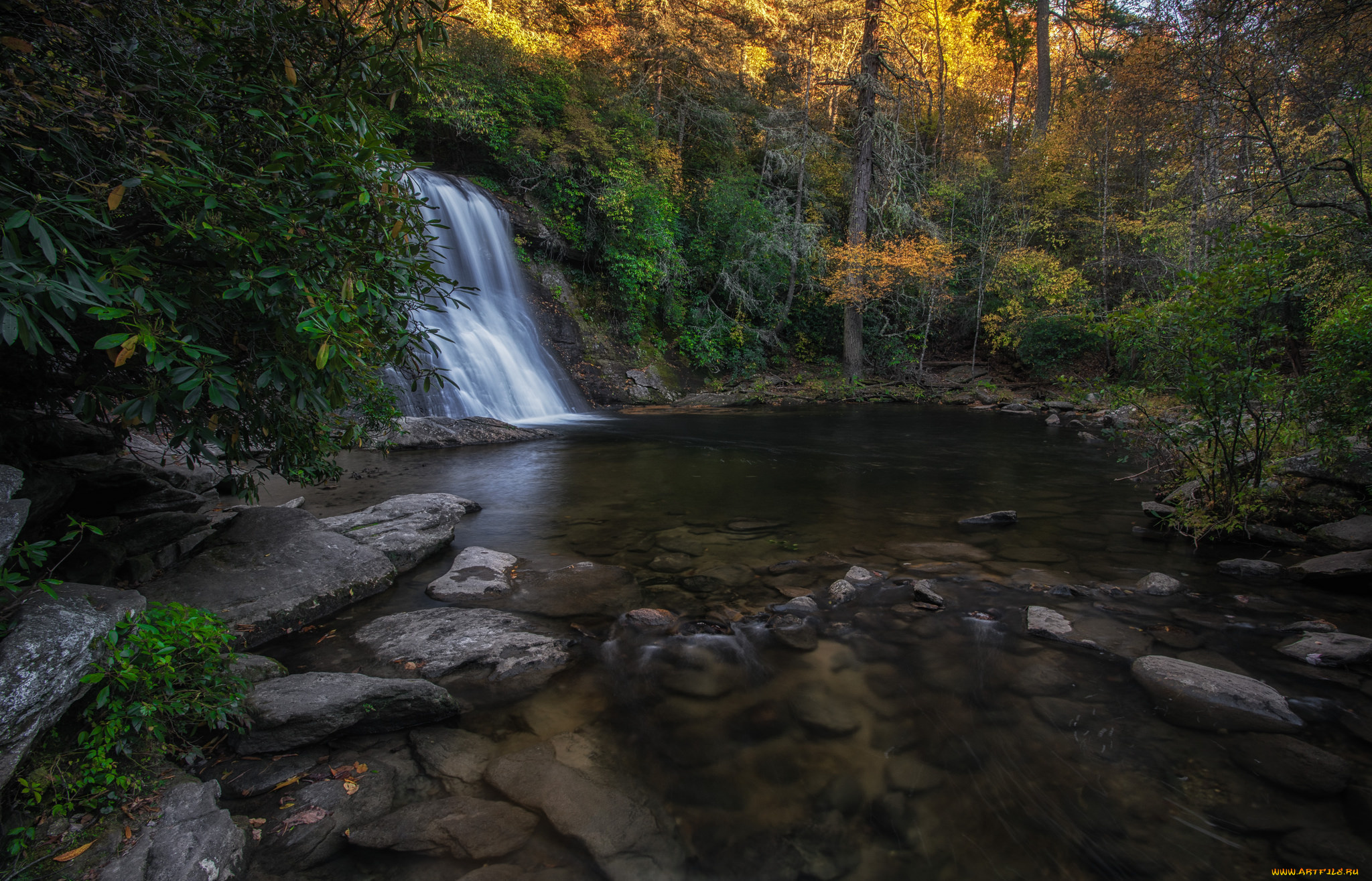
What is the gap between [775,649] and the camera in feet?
13.0

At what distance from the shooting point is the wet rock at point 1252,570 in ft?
16.4

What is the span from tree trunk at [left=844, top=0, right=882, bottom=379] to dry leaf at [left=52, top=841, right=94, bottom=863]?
21.1 metres

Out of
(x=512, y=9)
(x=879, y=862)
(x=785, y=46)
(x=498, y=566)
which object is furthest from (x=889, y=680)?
(x=785, y=46)

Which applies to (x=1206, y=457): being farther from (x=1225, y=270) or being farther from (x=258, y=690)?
(x=258, y=690)

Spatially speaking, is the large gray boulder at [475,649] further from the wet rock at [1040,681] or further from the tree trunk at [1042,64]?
the tree trunk at [1042,64]

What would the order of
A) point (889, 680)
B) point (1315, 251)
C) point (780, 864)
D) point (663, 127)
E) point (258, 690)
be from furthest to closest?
point (663, 127) → point (1315, 251) → point (889, 680) → point (258, 690) → point (780, 864)

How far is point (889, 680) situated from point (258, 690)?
349 centimetres

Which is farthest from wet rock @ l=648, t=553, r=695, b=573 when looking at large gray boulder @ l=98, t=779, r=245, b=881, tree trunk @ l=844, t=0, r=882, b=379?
tree trunk @ l=844, t=0, r=882, b=379

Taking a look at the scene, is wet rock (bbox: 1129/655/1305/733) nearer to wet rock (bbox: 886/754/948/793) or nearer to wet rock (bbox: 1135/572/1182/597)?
wet rock (bbox: 1135/572/1182/597)

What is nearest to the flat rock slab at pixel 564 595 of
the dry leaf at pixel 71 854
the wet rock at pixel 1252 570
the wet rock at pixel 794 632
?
the wet rock at pixel 794 632

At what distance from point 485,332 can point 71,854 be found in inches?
571

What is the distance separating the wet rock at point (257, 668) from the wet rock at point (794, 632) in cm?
302

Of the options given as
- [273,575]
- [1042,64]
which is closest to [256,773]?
[273,575]

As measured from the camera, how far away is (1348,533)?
5148 millimetres
